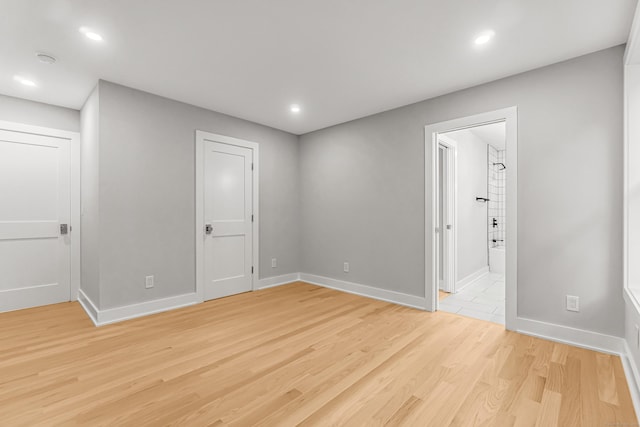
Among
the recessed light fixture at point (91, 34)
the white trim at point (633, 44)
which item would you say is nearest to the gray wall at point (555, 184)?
the white trim at point (633, 44)

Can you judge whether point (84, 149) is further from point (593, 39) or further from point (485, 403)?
point (593, 39)

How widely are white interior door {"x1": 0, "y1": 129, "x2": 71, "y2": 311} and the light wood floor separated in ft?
1.57

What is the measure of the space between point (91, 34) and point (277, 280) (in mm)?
3632

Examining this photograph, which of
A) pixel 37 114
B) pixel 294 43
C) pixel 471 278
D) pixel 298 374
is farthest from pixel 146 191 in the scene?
pixel 471 278

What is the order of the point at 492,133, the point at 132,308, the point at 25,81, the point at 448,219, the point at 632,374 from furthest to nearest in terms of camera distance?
the point at 492,133 → the point at 448,219 → the point at 132,308 → the point at 25,81 → the point at 632,374

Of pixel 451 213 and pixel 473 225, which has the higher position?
pixel 451 213

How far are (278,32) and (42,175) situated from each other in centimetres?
356

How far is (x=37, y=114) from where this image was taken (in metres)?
3.64

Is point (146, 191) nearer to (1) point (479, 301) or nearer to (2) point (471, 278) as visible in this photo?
(1) point (479, 301)

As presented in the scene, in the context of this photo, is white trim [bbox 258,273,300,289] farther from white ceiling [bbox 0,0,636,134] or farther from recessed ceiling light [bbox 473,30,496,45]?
recessed ceiling light [bbox 473,30,496,45]

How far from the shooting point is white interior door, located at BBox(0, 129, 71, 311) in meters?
3.46

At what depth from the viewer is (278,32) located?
224 centimetres

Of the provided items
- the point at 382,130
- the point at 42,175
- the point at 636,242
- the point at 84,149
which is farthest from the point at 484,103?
the point at 42,175

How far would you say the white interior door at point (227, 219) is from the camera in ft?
12.9
